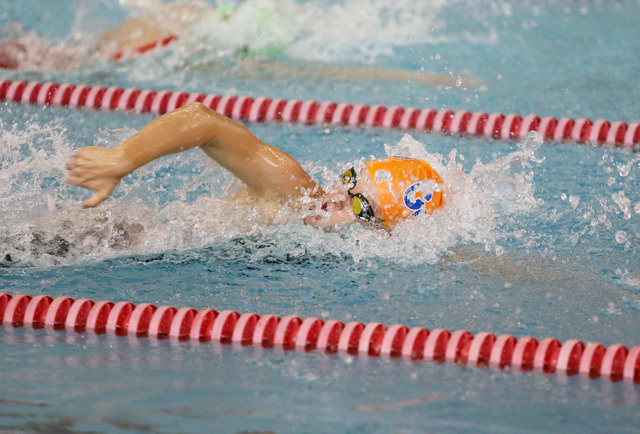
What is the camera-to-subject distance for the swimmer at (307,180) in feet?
9.68

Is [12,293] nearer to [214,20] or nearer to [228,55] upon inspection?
[228,55]

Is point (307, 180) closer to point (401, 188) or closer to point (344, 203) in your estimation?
point (344, 203)

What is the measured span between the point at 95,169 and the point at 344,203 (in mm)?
1145

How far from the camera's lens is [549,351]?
2529 mm

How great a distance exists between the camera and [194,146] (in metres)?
2.93

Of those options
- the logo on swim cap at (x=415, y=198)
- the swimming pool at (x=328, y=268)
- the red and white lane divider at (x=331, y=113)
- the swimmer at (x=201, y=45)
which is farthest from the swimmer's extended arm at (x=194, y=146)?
the swimmer at (x=201, y=45)

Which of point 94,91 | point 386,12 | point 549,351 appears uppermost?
point 386,12

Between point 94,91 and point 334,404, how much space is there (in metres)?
3.63

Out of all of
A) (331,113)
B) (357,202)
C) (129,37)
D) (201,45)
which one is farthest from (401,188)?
(129,37)

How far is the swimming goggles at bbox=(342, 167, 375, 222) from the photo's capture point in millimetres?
3297

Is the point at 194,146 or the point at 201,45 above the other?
the point at 201,45

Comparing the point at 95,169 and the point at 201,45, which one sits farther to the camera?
the point at 201,45

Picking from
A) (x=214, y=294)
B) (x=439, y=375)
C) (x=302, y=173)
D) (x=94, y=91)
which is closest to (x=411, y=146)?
(x=302, y=173)

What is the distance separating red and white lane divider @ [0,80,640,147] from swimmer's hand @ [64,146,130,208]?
8.01 feet
